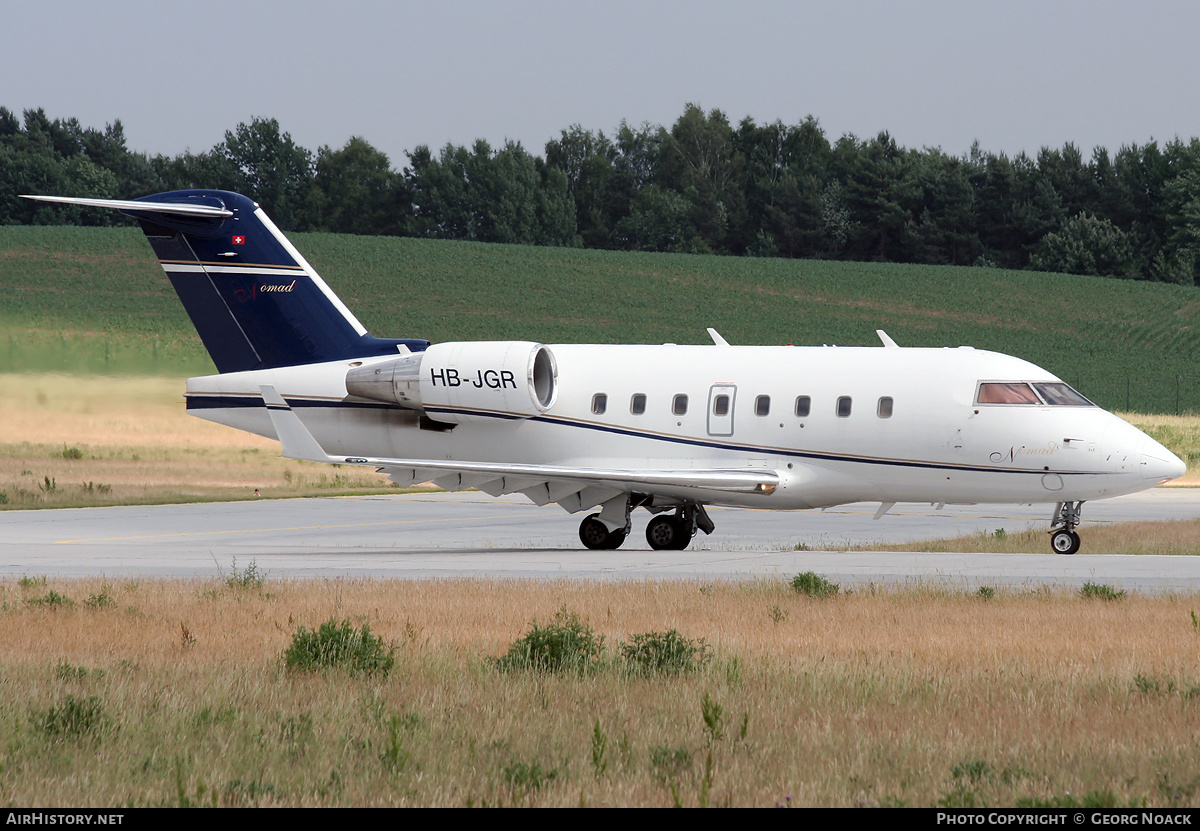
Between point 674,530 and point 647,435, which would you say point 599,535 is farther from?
point 647,435

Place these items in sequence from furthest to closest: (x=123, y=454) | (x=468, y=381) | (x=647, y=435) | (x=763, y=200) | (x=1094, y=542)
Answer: (x=763, y=200)
(x=123, y=454)
(x=1094, y=542)
(x=468, y=381)
(x=647, y=435)

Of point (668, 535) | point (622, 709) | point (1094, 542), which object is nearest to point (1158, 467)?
point (1094, 542)

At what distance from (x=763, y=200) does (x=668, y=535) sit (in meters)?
112

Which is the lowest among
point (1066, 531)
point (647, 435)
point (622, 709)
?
point (1066, 531)

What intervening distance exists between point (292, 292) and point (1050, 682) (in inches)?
683

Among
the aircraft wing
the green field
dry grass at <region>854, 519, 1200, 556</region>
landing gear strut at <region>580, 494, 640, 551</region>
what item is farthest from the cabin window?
the green field

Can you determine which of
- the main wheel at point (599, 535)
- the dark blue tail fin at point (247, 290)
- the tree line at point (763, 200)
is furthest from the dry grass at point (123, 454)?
the tree line at point (763, 200)

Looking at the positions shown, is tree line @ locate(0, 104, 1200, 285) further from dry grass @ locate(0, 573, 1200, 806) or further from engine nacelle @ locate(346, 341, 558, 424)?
dry grass @ locate(0, 573, 1200, 806)

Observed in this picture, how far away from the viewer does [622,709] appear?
8.73 metres

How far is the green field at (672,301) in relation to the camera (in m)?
75.6

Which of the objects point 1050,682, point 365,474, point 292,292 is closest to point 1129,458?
point 1050,682

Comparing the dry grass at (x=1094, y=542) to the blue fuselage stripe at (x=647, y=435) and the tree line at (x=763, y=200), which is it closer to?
the blue fuselage stripe at (x=647, y=435)

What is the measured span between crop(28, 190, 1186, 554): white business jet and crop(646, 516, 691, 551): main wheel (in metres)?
0.03

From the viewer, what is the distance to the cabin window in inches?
824
